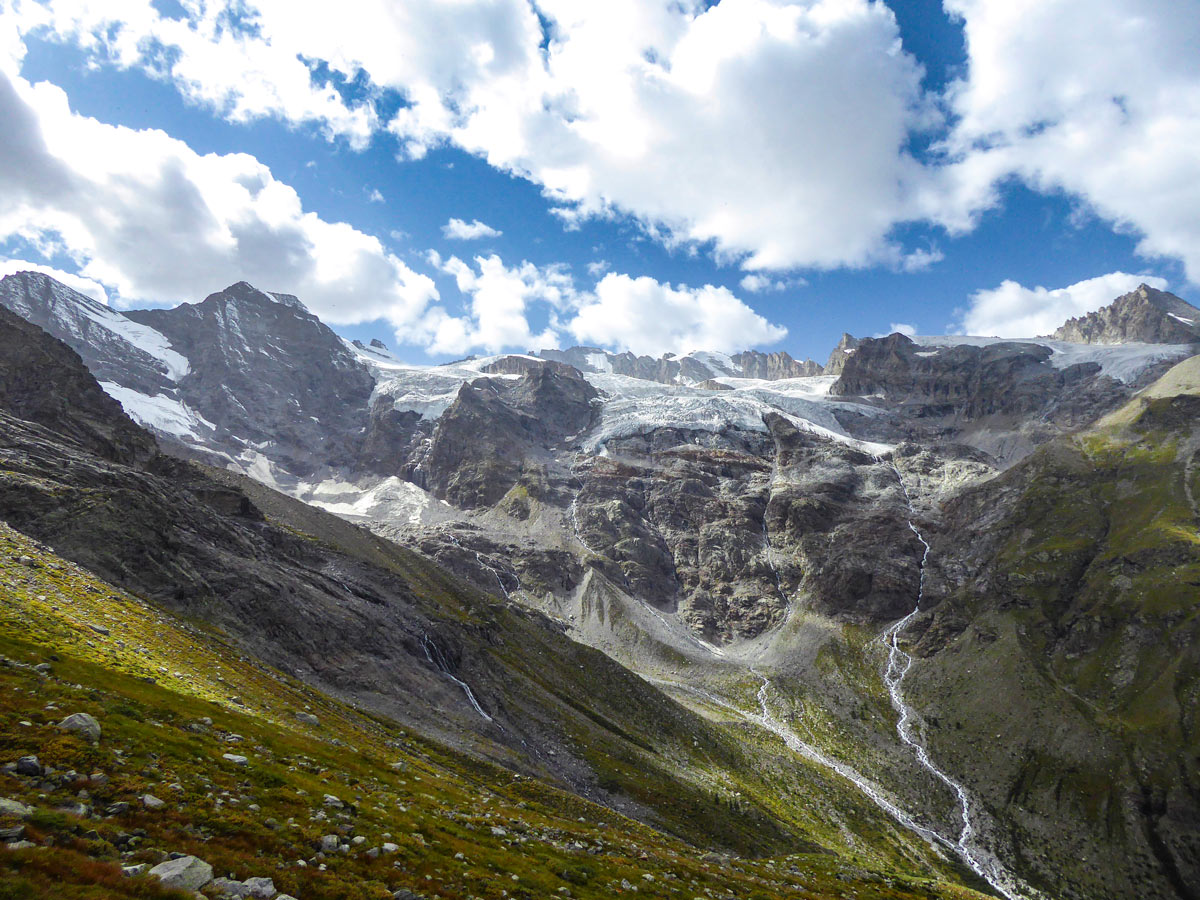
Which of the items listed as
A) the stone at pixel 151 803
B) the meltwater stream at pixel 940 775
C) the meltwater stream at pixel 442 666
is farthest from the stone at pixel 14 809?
the meltwater stream at pixel 940 775

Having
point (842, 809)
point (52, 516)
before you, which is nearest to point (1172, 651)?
point (842, 809)

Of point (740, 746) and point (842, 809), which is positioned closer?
point (842, 809)

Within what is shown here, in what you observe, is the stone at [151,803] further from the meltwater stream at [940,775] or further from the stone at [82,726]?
the meltwater stream at [940,775]

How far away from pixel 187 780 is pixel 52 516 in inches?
2151

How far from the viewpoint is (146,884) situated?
33.2 feet

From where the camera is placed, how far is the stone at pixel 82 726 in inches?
667

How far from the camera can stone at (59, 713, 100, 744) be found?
55.6ft

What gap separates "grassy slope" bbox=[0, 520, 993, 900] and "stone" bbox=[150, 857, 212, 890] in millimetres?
604

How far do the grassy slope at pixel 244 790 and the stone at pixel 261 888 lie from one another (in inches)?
33.0

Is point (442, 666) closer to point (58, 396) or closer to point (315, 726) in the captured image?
point (315, 726)

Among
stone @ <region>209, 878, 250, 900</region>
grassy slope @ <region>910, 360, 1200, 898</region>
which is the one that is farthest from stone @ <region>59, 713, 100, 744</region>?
grassy slope @ <region>910, 360, 1200, 898</region>

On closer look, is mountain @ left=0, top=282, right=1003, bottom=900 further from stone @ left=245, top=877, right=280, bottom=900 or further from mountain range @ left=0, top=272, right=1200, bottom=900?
stone @ left=245, top=877, right=280, bottom=900

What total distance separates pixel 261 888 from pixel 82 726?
9418mm

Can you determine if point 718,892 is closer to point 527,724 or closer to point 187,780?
point 187,780
